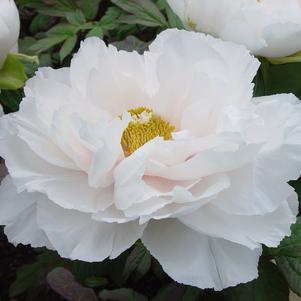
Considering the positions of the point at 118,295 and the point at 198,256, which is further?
the point at 118,295

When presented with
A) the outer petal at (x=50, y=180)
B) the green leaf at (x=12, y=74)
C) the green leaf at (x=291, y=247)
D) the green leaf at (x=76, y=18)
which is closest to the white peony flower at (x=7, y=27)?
the green leaf at (x=12, y=74)

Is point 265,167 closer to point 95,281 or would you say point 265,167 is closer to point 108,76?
point 108,76

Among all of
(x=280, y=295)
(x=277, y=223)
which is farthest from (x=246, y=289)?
(x=277, y=223)

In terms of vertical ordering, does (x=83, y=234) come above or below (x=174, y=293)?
above

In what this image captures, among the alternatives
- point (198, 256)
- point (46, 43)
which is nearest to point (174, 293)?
point (198, 256)

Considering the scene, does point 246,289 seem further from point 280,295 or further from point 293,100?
point 293,100

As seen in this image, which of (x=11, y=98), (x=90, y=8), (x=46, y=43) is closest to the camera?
(x=11, y=98)
